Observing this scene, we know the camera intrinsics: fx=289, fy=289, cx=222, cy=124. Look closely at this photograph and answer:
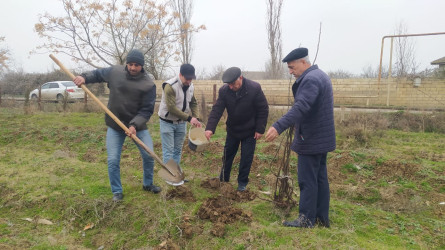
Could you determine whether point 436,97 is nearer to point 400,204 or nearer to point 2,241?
point 400,204

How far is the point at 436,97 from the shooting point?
43.5 feet

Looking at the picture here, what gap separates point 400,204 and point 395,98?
39.5 feet

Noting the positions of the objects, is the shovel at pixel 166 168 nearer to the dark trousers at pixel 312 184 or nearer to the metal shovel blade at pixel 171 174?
the metal shovel blade at pixel 171 174

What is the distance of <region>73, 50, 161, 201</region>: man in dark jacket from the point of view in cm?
334

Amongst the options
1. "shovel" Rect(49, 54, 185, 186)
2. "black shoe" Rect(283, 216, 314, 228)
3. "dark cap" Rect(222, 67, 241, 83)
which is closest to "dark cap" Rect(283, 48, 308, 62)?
"dark cap" Rect(222, 67, 241, 83)

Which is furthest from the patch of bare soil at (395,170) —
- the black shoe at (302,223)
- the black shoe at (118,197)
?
the black shoe at (118,197)

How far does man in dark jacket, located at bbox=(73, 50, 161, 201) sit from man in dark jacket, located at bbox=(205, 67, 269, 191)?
2.89 feet

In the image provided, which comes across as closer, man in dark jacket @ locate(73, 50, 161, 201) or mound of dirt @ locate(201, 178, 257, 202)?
man in dark jacket @ locate(73, 50, 161, 201)

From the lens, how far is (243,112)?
11.9 ft

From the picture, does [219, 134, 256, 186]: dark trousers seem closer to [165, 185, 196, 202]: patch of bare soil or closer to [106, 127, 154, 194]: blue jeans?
[165, 185, 196, 202]: patch of bare soil

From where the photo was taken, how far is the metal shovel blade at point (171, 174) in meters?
3.54

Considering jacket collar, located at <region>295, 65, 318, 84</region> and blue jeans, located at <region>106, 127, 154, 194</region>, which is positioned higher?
jacket collar, located at <region>295, 65, 318, 84</region>

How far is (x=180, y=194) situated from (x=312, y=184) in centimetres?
163

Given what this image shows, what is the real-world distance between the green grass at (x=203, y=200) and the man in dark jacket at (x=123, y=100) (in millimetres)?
533
